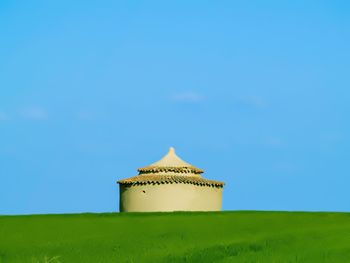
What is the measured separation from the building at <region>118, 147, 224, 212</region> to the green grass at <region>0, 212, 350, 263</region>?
11.7m

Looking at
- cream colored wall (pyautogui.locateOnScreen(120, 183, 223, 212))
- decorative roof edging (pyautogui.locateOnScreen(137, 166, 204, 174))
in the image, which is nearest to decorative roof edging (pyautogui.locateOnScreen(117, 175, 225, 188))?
cream colored wall (pyautogui.locateOnScreen(120, 183, 223, 212))

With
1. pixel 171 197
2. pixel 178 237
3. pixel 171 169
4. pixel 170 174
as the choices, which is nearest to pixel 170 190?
pixel 171 197

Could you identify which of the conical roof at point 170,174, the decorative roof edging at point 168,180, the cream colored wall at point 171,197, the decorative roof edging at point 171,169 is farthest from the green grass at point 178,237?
the decorative roof edging at point 171,169

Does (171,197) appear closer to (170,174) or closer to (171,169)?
(170,174)

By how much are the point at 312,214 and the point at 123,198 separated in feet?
56.1

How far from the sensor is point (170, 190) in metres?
45.0

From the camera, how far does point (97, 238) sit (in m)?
26.3

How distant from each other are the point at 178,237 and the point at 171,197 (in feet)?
62.7

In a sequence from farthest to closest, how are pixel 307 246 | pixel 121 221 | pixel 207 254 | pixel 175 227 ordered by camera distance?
pixel 121 221
pixel 175 227
pixel 307 246
pixel 207 254

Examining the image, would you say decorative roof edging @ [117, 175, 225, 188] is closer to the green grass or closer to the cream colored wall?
the cream colored wall

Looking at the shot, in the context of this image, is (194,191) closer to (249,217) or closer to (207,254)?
(249,217)

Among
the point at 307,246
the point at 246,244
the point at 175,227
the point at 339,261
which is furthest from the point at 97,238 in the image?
the point at 339,261

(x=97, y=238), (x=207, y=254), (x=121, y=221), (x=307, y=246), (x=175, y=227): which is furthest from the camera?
(x=121, y=221)

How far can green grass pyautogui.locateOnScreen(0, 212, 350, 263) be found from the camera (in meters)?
20.9
